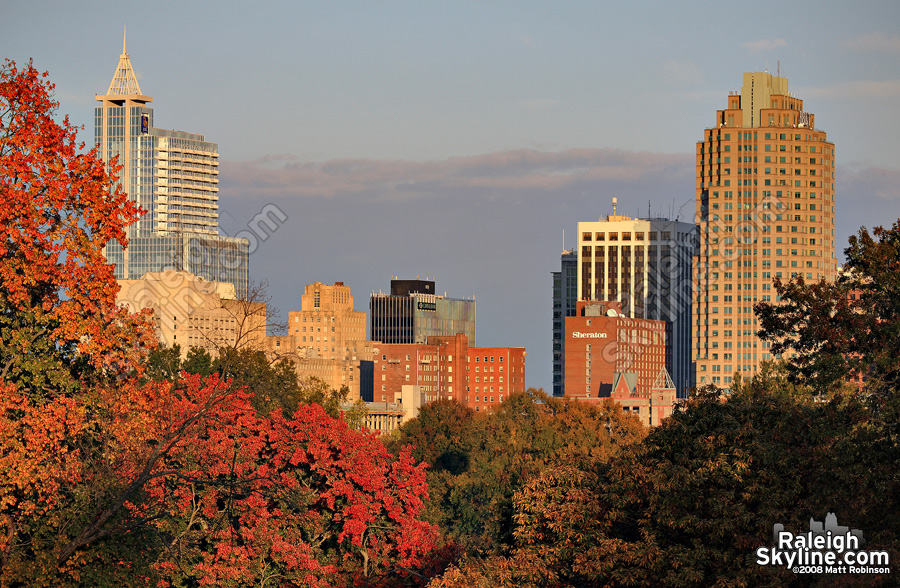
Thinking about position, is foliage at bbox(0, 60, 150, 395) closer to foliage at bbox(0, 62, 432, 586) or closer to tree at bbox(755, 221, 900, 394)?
foliage at bbox(0, 62, 432, 586)

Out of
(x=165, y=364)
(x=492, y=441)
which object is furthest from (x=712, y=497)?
(x=492, y=441)

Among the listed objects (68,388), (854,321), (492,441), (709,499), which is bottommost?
(492,441)

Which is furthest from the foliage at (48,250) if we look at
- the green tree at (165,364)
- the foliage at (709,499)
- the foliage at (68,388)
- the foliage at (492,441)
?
the foliage at (492,441)

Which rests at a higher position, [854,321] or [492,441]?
[854,321]

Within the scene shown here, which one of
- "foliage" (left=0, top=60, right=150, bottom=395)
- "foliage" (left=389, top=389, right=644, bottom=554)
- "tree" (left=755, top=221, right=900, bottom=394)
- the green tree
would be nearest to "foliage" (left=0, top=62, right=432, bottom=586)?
"foliage" (left=0, top=60, right=150, bottom=395)

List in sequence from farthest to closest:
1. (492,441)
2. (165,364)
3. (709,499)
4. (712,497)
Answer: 1. (492,441)
2. (165,364)
3. (712,497)
4. (709,499)

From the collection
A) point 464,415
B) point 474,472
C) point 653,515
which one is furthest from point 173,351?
point 653,515

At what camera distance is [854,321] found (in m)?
39.3

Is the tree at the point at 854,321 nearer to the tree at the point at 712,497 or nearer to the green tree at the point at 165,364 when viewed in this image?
the tree at the point at 712,497

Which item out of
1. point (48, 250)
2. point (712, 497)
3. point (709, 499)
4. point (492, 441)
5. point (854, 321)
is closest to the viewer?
point (48, 250)

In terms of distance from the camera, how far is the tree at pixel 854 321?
37688mm

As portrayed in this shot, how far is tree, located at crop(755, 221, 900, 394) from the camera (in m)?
37.7

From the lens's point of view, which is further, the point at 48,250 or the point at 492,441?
the point at 492,441

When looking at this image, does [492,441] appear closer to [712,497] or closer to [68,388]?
[712,497]
